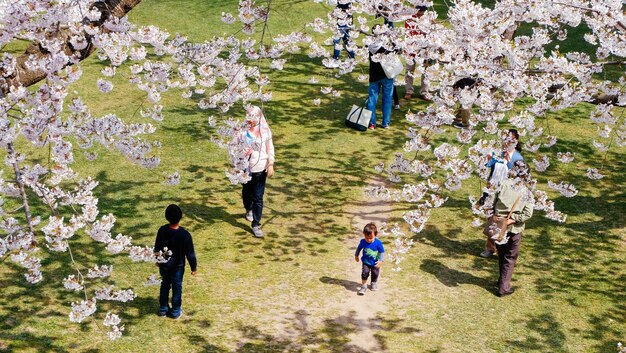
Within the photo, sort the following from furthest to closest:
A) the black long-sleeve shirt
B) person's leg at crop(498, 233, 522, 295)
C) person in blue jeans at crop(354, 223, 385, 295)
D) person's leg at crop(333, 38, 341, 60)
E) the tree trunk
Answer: person's leg at crop(333, 38, 341, 60) → person's leg at crop(498, 233, 522, 295) → person in blue jeans at crop(354, 223, 385, 295) → the black long-sleeve shirt → the tree trunk

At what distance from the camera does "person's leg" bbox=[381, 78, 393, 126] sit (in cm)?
1498

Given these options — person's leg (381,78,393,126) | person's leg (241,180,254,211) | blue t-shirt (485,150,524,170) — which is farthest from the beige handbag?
person's leg (381,78,393,126)

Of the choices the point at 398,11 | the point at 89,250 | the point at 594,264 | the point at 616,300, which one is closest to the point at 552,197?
the point at 594,264

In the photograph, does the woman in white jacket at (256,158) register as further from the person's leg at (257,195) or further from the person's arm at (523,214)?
the person's arm at (523,214)

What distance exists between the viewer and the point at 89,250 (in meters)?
11.1

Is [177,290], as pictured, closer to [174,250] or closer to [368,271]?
[174,250]

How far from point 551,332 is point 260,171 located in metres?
4.91

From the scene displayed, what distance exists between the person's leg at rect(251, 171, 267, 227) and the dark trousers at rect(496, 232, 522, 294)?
12.6 feet

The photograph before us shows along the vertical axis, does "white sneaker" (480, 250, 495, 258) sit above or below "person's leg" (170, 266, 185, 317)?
above

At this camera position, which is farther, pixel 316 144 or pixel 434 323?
pixel 316 144

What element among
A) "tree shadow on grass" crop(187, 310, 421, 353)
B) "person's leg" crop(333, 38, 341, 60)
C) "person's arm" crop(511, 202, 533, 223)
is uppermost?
"person's leg" crop(333, 38, 341, 60)

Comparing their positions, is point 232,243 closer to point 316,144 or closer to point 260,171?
point 260,171

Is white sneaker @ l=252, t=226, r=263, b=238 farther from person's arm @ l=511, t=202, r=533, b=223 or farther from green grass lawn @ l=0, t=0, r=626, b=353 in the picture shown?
person's arm @ l=511, t=202, r=533, b=223

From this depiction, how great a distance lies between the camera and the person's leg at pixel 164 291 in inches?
366
